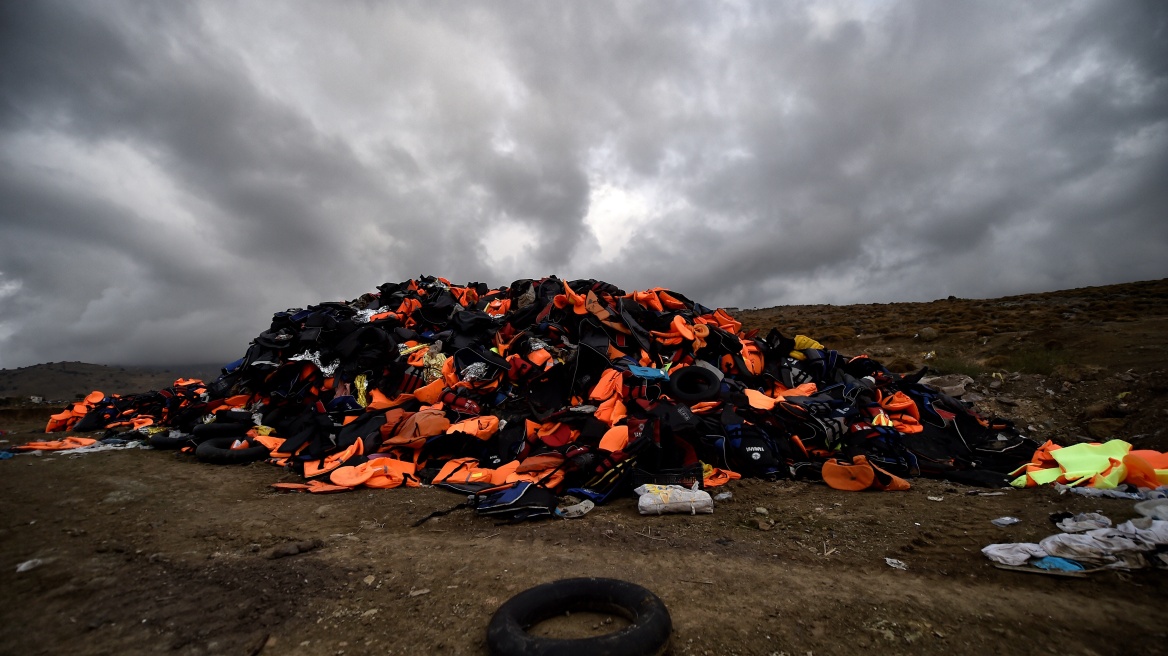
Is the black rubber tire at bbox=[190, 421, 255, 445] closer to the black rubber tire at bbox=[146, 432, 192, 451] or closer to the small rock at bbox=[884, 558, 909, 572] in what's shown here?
the black rubber tire at bbox=[146, 432, 192, 451]

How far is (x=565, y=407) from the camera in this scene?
21.5 feet

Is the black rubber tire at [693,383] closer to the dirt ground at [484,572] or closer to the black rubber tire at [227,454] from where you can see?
the dirt ground at [484,572]

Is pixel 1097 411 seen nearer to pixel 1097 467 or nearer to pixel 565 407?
pixel 1097 467

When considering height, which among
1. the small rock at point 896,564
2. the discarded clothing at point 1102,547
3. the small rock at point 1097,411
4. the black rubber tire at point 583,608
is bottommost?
the small rock at point 896,564

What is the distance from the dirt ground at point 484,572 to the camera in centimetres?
220

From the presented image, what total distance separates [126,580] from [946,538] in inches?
223

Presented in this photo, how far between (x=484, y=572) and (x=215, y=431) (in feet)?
21.1

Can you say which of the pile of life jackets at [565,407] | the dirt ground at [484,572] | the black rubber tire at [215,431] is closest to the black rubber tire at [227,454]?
the pile of life jackets at [565,407]

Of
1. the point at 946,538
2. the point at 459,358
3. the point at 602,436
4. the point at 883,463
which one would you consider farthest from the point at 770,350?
the point at 459,358

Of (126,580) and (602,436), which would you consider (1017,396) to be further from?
(126,580)

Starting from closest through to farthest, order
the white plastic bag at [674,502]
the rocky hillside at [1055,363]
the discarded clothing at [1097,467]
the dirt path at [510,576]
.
Answer: the dirt path at [510,576]
the discarded clothing at [1097,467]
the white plastic bag at [674,502]
the rocky hillside at [1055,363]

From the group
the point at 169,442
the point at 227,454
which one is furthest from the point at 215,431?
the point at 227,454

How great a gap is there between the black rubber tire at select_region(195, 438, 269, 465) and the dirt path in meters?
1.51

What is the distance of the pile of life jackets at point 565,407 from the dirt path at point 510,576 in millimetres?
698
